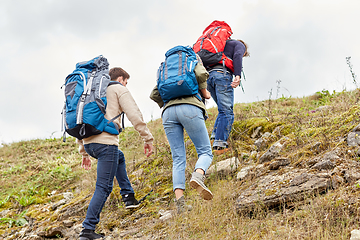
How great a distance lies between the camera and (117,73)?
4164 mm

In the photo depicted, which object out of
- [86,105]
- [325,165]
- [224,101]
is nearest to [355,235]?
[325,165]

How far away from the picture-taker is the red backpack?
14.7 feet

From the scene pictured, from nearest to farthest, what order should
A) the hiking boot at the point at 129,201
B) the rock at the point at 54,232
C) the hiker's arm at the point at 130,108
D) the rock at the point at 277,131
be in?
the hiker's arm at the point at 130,108, the hiking boot at the point at 129,201, the rock at the point at 54,232, the rock at the point at 277,131

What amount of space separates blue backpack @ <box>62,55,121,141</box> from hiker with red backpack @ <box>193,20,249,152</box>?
5.78 feet

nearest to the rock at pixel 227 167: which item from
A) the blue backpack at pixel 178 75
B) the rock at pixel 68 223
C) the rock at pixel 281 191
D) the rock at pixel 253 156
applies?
the rock at pixel 253 156

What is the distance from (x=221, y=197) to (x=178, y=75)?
167 centimetres

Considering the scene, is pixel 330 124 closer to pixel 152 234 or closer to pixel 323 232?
pixel 323 232

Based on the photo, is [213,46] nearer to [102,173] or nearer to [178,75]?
[178,75]

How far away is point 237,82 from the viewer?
4.50 m

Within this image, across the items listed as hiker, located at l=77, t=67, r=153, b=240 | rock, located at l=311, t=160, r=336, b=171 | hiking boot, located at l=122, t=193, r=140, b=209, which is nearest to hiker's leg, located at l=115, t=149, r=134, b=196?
hiking boot, located at l=122, t=193, r=140, b=209

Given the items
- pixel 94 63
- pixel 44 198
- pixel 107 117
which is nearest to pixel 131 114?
pixel 107 117

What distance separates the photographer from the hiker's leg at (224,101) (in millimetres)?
4531

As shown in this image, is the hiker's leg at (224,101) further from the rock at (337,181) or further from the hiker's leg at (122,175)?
the rock at (337,181)

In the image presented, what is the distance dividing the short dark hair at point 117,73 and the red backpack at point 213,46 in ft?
4.07
